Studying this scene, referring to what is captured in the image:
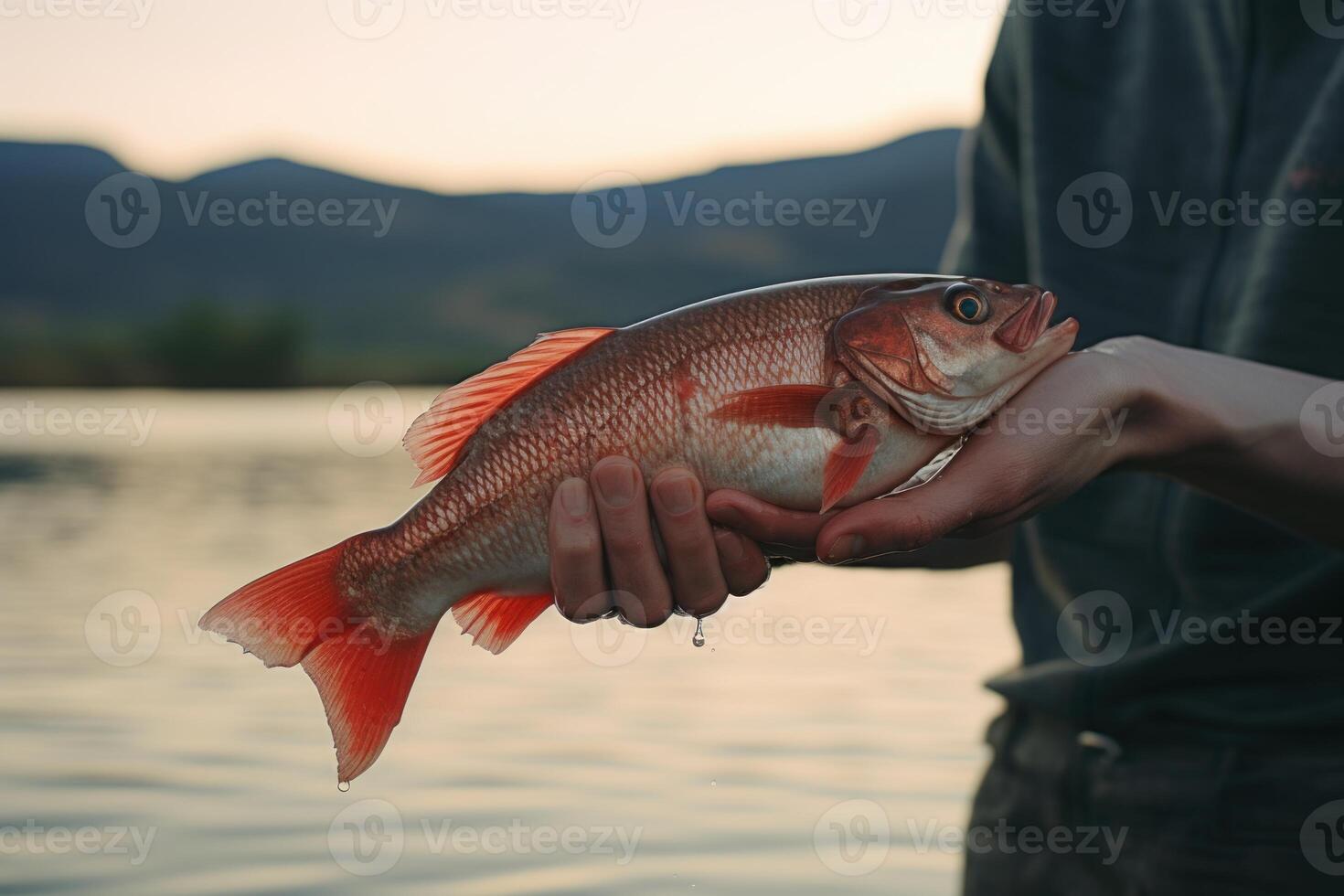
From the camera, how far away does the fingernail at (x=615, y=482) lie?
3002 mm

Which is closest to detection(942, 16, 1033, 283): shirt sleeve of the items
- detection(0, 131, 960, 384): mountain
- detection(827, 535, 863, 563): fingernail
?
detection(827, 535, 863, 563): fingernail

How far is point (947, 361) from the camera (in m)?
3.06

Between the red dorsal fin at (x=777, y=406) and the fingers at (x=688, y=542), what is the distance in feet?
0.55

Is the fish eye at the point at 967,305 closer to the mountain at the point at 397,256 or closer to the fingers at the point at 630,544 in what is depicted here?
the fingers at the point at 630,544

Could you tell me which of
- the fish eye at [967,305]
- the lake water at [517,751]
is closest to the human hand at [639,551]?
the fish eye at [967,305]

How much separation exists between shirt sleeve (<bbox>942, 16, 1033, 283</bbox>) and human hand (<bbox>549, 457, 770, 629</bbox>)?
162 cm

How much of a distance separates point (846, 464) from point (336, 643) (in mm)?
1216

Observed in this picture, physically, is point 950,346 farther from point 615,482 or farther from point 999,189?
point 999,189

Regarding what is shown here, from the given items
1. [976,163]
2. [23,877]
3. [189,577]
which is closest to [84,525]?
[189,577]

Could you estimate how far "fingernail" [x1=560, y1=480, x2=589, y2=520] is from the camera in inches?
119

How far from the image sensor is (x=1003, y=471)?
295 cm

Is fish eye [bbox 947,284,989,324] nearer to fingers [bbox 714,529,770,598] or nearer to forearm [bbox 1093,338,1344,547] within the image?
forearm [bbox 1093,338,1344,547]

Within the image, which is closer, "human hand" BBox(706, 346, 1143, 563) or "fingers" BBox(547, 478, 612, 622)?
"human hand" BBox(706, 346, 1143, 563)

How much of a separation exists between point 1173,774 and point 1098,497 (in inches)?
30.1
